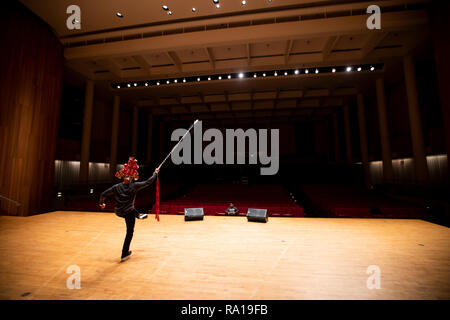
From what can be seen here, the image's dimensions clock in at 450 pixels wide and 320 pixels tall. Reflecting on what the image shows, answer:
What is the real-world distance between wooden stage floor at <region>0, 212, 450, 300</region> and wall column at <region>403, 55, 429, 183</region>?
4131mm

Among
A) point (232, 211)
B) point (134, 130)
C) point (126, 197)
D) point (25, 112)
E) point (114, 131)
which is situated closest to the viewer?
point (126, 197)

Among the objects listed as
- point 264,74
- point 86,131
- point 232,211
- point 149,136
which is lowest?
point 232,211

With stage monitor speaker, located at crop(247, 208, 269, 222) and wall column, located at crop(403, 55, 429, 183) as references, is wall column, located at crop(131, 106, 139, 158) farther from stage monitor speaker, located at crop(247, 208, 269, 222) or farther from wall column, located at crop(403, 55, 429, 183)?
wall column, located at crop(403, 55, 429, 183)

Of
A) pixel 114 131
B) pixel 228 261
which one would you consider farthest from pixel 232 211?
pixel 114 131

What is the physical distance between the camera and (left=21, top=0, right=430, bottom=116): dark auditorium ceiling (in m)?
5.64

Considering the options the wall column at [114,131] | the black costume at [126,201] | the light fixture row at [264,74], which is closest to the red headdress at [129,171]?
the black costume at [126,201]

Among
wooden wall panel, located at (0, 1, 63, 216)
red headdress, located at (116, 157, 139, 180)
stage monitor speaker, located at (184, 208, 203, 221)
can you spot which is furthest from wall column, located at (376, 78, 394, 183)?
wooden wall panel, located at (0, 1, 63, 216)

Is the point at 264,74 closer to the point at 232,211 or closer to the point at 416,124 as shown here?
the point at 232,211

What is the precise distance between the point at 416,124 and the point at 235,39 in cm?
751

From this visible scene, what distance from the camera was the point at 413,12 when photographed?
18.6ft

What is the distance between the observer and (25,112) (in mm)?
5711

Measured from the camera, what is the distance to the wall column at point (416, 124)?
7397mm
